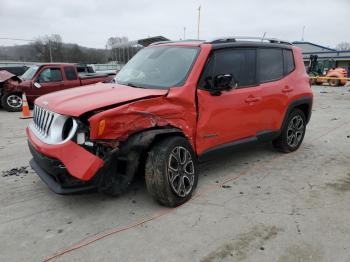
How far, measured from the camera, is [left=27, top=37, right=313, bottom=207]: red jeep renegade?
10.7 feet

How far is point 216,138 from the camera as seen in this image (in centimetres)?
434

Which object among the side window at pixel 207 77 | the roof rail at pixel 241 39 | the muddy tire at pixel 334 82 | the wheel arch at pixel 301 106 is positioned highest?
the roof rail at pixel 241 39

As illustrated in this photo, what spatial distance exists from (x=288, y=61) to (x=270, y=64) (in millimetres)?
631

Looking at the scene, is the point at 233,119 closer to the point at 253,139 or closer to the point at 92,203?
the point at 253,139

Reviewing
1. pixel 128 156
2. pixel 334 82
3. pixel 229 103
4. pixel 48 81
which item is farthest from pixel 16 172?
pixel 334 82

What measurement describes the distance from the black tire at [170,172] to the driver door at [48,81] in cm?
941

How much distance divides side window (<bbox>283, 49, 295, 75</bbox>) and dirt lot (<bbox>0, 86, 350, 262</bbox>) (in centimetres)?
166

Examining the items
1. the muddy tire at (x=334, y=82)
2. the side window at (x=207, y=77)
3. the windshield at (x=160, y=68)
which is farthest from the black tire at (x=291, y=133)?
the muddy tire at (x=334, y=82)

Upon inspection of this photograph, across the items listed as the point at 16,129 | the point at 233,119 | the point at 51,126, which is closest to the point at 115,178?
the point at 51,126

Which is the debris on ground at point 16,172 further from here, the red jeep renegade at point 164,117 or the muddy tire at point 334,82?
the muddy tire at point 334,82

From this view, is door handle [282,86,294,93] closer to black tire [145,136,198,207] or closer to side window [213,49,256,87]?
side window [213,49,256,87]

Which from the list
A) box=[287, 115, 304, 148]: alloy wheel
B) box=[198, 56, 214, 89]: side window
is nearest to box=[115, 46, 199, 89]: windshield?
box=[198, 56, 214, 89]: side window

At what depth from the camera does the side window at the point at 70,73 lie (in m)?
12.3

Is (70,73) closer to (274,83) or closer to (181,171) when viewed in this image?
(274,83)
